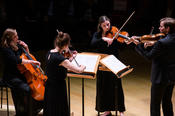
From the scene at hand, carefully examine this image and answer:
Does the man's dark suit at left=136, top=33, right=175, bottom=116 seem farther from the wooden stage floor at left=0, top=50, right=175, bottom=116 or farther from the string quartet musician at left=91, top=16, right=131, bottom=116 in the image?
the wooden stage floor at left=0, top=50, right=175, bottom=116

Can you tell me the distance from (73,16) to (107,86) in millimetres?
5376

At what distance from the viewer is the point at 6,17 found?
24.0ft

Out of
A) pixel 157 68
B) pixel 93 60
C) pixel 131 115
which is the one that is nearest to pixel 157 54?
pixel 157 68

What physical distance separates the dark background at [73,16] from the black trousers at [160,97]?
15.4 feet

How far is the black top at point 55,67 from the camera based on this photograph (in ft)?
8.42

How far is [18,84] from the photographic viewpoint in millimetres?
3027

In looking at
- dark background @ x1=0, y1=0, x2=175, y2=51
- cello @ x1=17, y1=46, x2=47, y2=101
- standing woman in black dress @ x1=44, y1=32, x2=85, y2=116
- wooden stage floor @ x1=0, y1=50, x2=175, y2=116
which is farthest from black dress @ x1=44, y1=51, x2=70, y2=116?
dark background @ x1=0, y1=0, x2=175, y2=51

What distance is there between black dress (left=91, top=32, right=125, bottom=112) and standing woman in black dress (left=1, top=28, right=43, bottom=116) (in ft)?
2.86

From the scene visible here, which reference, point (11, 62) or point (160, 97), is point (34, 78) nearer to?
point (11, 62)

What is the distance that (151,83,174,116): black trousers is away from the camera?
282 centimetres

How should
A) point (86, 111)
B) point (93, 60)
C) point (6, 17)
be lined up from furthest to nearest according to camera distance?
point (6, 17) → point (86, 111) → point (93, 60)

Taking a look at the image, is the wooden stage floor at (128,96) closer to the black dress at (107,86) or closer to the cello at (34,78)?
the black dress at (107,86)

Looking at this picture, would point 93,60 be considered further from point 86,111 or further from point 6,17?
point 6,17

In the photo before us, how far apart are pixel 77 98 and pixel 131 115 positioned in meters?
1.04
